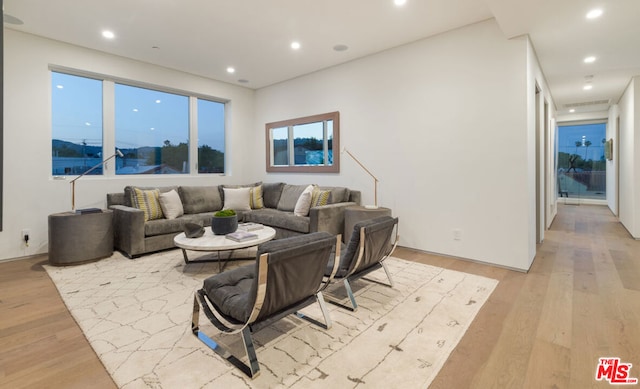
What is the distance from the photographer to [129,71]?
496 centimetres

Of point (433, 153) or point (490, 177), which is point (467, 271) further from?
point (433, 153)

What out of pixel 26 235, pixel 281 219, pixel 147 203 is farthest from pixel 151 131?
pixel 281 219

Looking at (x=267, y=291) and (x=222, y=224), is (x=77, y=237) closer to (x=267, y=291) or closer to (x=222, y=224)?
(x=222, y=224)

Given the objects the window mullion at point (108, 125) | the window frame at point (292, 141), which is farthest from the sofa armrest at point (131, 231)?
the window frame at point (292, 141)

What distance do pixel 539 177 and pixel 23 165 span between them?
Result: 7.21 meters

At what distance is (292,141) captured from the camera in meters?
6.07

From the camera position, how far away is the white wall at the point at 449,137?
356 centimetres

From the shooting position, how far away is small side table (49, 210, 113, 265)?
3.74 metres

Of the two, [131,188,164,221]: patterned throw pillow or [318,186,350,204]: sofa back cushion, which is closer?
[131,188,164,221]: patterned throw pillow

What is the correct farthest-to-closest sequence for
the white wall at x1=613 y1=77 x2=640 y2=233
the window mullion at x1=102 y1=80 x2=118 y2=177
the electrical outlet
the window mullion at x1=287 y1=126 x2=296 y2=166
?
the window mullion at x1=287 y1=126 x2=296 y2=166, the white wall at x1=613 y1=77 x2=640 y2=233, the window mullion at x1=102 y1=80 x2=118 y2=177, the electrical outlet

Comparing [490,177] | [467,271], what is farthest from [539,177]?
[467,271]

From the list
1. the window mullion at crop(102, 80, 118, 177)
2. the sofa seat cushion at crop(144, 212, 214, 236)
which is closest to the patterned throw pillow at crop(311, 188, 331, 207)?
the sofa seat cushion at crop(144, 212, 214, 236)

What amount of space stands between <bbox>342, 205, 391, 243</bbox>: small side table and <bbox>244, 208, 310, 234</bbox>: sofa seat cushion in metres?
0.58

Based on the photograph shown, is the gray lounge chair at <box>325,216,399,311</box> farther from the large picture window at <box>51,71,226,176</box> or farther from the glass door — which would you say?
the glass door
